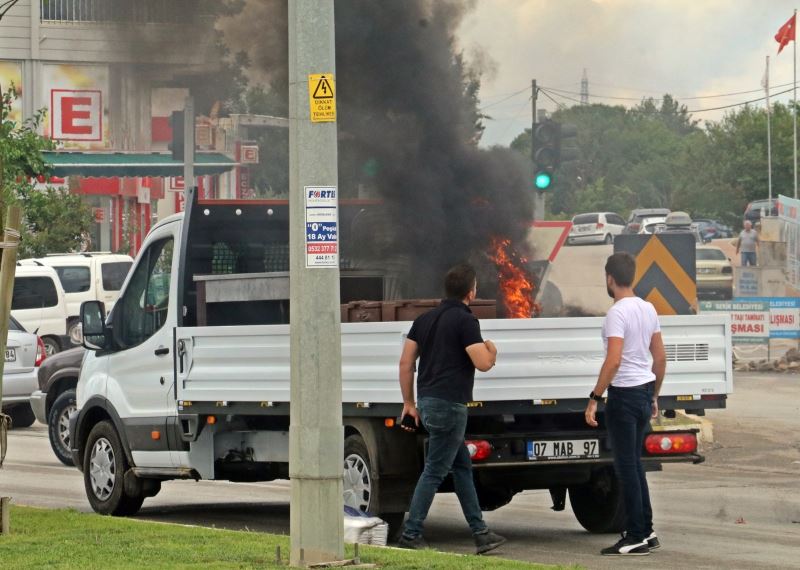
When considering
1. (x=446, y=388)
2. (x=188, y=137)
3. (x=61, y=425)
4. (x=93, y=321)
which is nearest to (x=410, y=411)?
(x=446, y=388)

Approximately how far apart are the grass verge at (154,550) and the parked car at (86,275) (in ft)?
64.2

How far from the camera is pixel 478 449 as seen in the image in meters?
9.82

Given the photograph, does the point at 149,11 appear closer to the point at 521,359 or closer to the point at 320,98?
the point at 521,359

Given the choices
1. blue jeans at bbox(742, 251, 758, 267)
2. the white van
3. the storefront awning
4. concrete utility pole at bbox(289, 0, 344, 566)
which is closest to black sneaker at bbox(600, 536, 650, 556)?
concrete utility pole at bbox(289, 0, 344, 566)

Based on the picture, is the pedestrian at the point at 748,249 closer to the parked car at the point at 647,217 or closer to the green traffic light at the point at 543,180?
the parked car at the point at 647,217

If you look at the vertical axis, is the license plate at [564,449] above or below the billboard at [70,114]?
below

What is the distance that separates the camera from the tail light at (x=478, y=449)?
9.80 m

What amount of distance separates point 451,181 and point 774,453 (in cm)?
451

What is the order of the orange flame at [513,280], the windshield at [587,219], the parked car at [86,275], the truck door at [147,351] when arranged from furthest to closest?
1. the windshield at [587,219]
2. the parked car at [86,275]
3. the orange flame at [513,280]
4. the truck door at [147,351]

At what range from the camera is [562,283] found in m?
49.2

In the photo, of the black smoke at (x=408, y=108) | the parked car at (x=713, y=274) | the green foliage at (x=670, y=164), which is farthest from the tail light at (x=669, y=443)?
the green foliage at (x=670, y=164)

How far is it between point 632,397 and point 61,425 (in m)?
8.51

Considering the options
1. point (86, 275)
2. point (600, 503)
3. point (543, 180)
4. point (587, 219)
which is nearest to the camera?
point (600, 503)

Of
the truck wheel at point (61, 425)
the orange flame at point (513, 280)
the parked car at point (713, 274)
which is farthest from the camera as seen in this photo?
the parked car at point (713, 274)
